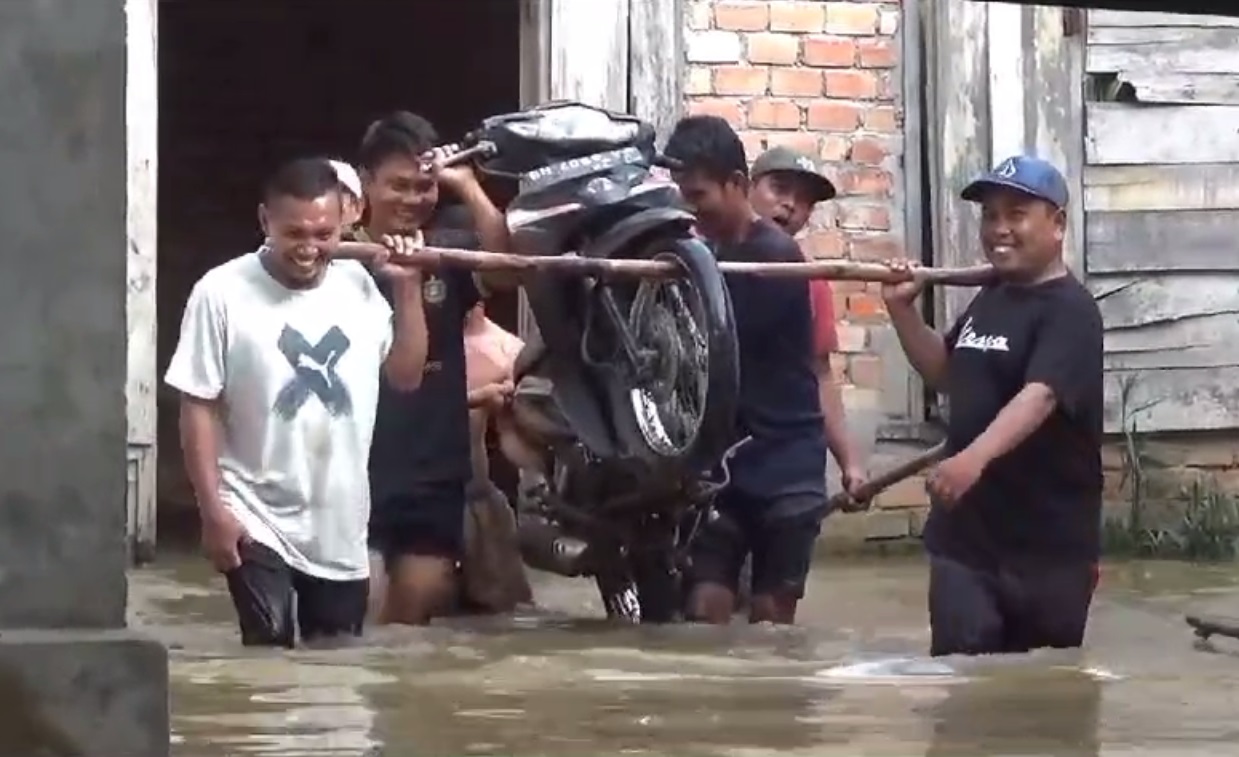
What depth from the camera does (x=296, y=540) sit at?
18.6 feet

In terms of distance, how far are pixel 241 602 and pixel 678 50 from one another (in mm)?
4084

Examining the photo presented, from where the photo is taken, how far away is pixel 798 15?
9.25 meters

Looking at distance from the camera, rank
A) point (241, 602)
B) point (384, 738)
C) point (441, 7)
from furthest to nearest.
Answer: point (441, 7)
point (241, 602)
point (384, 738)

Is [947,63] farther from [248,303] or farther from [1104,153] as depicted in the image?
[248,303]

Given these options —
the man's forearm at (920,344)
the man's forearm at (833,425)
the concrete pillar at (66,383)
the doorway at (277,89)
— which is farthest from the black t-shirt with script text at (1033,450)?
the doorway at (277,89)

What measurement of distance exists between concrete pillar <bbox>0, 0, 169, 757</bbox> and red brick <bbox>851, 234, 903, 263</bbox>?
6345 mm

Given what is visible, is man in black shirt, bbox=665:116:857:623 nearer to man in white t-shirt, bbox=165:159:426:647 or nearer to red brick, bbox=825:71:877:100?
man in white t-shirt, bbox=165:159:426:647

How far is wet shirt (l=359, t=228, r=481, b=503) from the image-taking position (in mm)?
6363

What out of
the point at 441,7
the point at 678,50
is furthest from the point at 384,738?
the point at 441,7

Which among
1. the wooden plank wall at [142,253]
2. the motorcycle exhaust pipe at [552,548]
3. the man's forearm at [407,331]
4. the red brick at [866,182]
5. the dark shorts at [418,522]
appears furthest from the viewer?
the red brick at [866,182]

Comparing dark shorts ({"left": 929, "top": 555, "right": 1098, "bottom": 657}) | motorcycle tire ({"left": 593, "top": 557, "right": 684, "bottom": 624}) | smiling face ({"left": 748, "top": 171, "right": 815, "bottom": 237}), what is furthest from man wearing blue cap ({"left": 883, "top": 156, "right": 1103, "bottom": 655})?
smiling face ({"left": 748, "top": 171, "right": 815, "bottom": 237})

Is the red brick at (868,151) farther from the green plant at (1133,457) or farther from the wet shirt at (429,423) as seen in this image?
the wet shirt at (429,423)

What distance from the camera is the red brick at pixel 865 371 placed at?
939 centimetres

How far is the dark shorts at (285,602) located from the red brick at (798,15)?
402 centimetres
